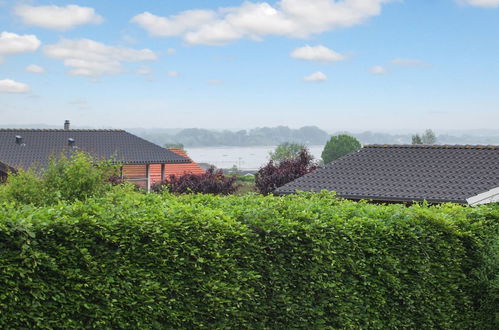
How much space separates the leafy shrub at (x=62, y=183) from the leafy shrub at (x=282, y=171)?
20119mm

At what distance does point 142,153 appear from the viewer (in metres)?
32.6

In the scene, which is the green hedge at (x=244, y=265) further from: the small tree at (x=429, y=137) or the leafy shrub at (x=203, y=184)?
the small tree at (x=429, y=137)

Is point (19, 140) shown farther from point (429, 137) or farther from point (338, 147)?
point (429, 137)

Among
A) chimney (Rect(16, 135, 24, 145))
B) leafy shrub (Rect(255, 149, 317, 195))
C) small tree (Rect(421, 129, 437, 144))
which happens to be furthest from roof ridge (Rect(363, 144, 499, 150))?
small tree (Rect(421, 129, 437, 144))

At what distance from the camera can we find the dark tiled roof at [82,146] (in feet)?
99.1

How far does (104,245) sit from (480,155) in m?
15.8

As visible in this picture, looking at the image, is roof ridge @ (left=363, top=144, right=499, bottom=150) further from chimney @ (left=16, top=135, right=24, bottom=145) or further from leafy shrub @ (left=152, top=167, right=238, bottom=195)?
chimney @ (left=16, top=135, right=24, bottom=145)

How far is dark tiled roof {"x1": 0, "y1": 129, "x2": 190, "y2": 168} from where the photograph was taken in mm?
30219

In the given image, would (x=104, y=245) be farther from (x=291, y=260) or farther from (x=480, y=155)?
(x=480, y=155)

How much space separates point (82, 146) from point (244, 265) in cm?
2763

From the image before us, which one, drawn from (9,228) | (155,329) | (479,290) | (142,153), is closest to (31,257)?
(9,228)

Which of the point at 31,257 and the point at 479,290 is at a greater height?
the point at 31,257

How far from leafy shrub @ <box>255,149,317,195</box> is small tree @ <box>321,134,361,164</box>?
2284 inches

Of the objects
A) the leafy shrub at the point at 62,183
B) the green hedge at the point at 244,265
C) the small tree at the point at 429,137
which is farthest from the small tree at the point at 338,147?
the leafy shrub at the point at 62,183
